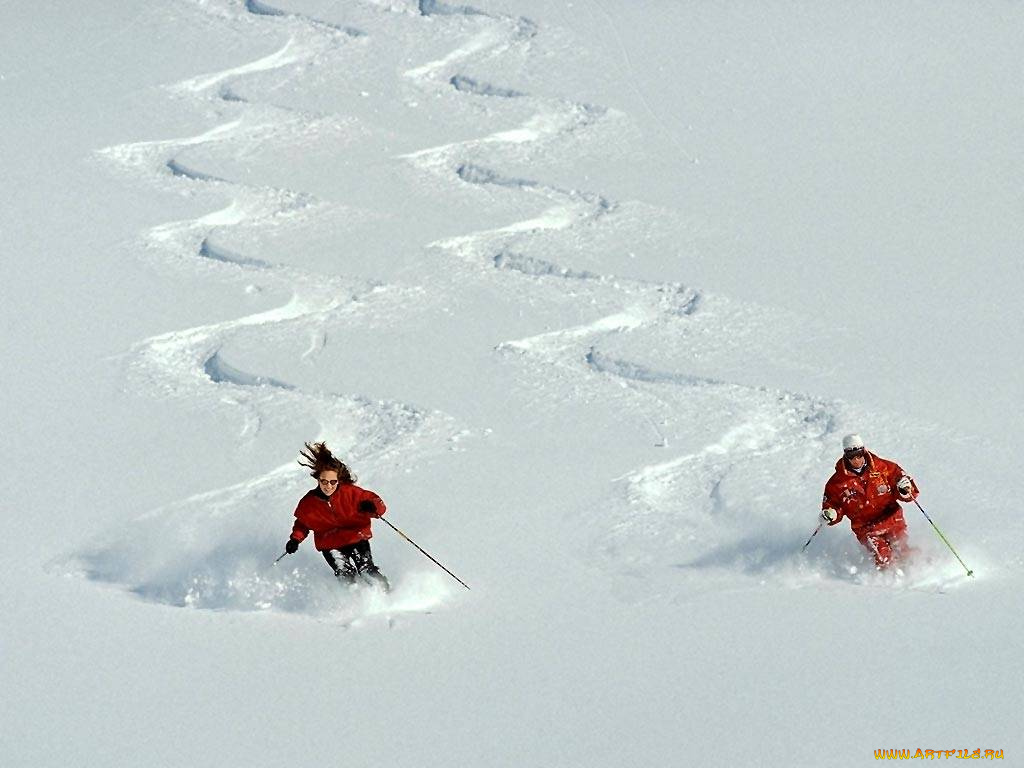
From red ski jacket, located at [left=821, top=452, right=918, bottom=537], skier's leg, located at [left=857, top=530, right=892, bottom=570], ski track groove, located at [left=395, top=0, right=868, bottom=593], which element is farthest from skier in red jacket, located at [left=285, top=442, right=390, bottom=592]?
skier's leg, located at [left=857, top=530, right=892, bottom=570]

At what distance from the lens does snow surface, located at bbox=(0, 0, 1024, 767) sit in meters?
6.04

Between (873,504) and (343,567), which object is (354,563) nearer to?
(343,567)

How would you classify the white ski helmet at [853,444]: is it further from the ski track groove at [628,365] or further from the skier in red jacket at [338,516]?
the skier in red jacket at [338,516]

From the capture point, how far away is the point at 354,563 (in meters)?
6.91

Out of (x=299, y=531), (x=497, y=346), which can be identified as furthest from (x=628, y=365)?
(x=299, y=531)

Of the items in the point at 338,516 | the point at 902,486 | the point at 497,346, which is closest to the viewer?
the point at 902,486

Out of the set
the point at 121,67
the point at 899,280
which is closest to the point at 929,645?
the point at 899,280

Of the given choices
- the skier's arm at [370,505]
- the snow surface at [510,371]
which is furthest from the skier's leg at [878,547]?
the skier's arm at [370,505]

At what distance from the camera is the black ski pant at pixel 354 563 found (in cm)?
689

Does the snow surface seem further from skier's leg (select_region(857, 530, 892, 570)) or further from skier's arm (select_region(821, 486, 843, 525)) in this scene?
skier's arm (select_region(821, 486, 843, 525))

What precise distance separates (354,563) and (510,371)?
2169mm

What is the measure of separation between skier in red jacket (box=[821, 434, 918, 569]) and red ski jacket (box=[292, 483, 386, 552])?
212 cm

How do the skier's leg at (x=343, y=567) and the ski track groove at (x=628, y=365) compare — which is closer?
the skier's leg at (x=343, y=567)

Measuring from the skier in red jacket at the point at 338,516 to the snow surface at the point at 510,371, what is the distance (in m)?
0.24
